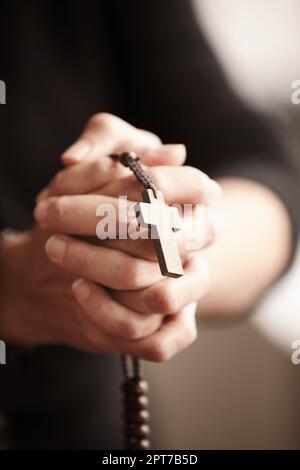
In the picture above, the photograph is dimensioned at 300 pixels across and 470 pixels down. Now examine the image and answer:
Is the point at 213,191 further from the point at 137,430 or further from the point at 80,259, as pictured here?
the point at 137,430

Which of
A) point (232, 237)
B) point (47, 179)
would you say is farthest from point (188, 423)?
point (47, 179)

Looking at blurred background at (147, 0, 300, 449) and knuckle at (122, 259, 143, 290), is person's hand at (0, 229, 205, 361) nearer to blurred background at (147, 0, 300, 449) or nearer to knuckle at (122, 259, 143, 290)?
knuckle at (122, 259, 143, 290)

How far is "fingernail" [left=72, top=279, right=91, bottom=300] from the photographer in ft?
1.40

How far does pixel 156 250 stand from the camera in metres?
0.35

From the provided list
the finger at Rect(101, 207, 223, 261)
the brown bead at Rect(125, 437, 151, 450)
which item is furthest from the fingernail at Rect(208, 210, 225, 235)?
the brown bead at Rect(125, 437, 151, 450)

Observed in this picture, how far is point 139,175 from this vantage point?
39 centimetres

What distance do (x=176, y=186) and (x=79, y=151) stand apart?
0.38 feet

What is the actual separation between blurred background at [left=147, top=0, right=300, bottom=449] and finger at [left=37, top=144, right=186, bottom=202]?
21cm

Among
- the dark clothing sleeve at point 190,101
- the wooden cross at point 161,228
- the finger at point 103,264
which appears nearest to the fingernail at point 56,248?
the finger at point 103,264

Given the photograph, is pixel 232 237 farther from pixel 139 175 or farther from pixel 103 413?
pixel 103 413

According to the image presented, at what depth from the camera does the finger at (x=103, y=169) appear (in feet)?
1.42

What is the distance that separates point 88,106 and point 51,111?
0.06m

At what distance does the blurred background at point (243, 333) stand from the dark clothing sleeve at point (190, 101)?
0.09ft

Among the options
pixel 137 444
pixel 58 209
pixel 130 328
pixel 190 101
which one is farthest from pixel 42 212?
pixel 190 101
